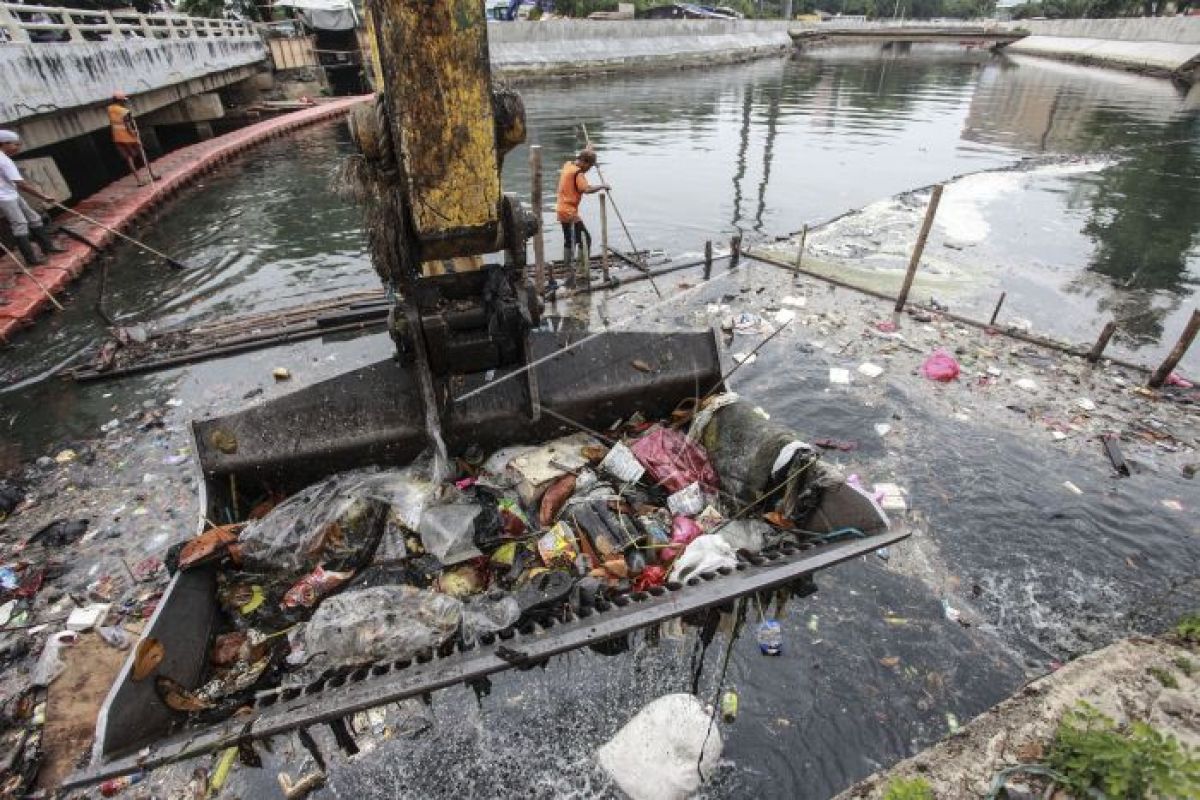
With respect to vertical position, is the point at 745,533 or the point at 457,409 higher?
the point at 457,409

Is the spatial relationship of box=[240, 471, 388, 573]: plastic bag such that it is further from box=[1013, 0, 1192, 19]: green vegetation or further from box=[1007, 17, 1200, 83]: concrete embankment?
box=[1013, 0, 1192, 19]: green vegetation

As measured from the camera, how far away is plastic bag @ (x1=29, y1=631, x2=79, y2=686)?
12.0 feet

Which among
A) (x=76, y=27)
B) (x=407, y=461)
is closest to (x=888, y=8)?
(x=76, y=27)

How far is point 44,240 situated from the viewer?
9594mm

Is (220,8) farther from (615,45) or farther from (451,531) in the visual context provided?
(451,531)

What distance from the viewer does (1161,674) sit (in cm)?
325

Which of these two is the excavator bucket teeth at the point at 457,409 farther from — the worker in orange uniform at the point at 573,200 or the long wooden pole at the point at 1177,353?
the long wooden pole at the point at 1177,353

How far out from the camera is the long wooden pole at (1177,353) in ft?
21.0

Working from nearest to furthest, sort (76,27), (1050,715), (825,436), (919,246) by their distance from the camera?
(1050,715), (825,436), (919,246), (76,27)

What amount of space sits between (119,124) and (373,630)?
15.1m

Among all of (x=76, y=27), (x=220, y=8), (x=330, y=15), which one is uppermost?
(x=220, y=8)

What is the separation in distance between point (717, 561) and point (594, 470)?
1441 millimetres

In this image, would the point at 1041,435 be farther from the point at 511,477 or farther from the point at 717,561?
the point at 511,477

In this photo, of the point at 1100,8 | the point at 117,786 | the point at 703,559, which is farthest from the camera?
the point at 1100,8
